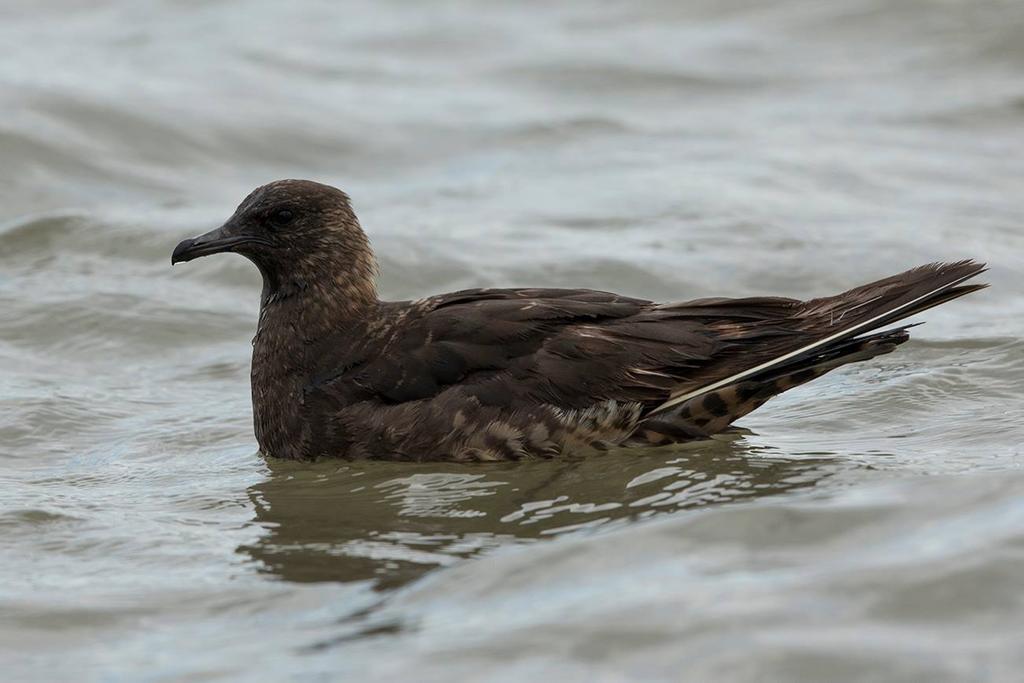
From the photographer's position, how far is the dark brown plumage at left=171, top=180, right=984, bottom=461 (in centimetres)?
655

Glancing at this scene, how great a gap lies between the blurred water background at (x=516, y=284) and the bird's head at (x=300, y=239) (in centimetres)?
82

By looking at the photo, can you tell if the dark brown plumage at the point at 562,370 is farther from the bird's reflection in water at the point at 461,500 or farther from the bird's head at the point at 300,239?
the bird's head at the point at 300,239

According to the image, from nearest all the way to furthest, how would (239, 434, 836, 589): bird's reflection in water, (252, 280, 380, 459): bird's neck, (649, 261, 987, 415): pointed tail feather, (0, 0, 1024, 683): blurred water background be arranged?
(0, 0, 1024, 683): blurred water background
(239, 434, 836, 589): bird's reflection in water
(649, 261, 987, 415): pointed tail feather
(252, 280, 380, 459): bird's neck

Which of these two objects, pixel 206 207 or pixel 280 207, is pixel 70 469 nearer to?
pixel 280 207

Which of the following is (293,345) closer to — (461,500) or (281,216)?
(281,216)

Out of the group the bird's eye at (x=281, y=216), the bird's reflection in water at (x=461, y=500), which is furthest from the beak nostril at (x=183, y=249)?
the bird's reflection in water at (x=461, y=500)

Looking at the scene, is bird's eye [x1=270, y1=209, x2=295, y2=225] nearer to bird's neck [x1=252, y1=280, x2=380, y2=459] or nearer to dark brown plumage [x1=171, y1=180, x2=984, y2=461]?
bird's neck [x1=252, y1=280, x2=380, y2=459]

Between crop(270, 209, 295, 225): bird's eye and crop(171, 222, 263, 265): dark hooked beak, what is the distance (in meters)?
0.11

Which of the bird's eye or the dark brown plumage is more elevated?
the bird's eye

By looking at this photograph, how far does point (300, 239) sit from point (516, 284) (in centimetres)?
252

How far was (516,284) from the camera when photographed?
32.2 ft

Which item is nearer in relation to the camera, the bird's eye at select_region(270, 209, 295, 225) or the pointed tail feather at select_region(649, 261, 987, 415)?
the pointed tail feather at select_region(649, 261, 987, 415)

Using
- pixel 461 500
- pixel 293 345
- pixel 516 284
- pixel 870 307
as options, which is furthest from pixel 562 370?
pixel 516 284

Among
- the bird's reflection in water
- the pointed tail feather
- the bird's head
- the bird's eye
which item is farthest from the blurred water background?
the bird's eye
